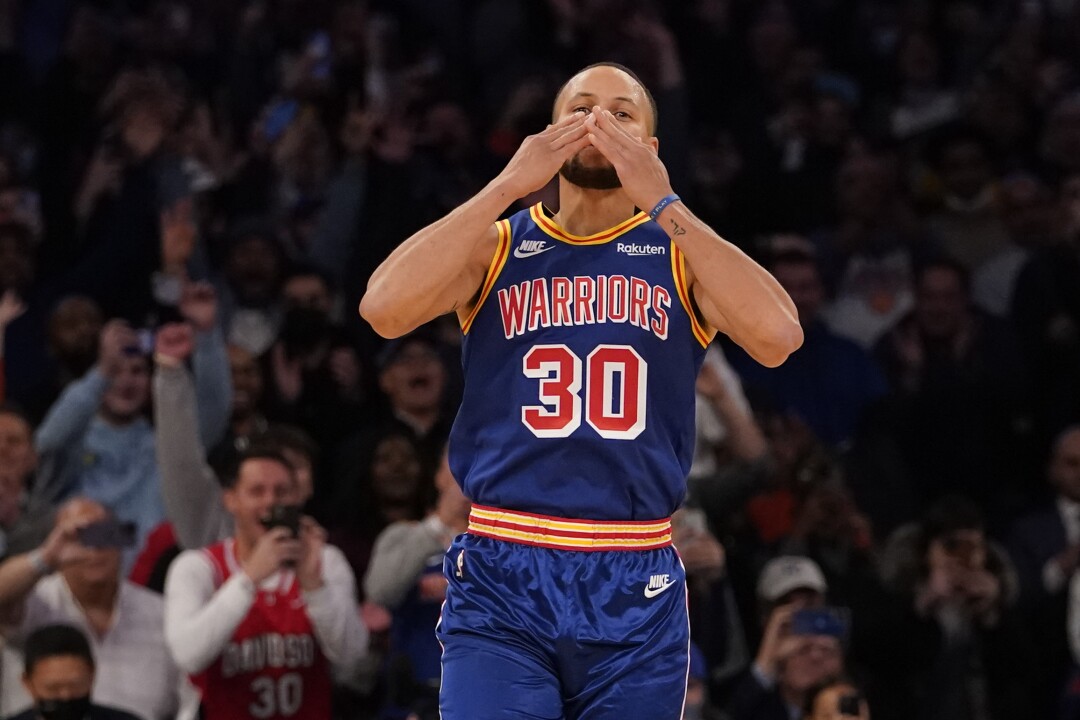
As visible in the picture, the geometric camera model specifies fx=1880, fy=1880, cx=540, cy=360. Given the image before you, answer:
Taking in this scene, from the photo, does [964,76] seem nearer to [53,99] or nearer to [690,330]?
[53,99]

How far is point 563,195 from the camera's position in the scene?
4906 millimetres

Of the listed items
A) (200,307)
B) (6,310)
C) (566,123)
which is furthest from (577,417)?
(6,310)

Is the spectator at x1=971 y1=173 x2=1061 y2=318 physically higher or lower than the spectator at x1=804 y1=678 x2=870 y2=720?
higher

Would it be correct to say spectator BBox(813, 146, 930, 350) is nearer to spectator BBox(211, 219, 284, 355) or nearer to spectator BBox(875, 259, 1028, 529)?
spectator BBox(875, 259, 1028, 529)

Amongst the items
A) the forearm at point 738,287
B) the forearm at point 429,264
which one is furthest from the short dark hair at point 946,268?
the forearm at point 429,264

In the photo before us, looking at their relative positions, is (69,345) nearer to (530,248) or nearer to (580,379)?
(530,248)

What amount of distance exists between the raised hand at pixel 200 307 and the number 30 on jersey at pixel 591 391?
3.60 metres

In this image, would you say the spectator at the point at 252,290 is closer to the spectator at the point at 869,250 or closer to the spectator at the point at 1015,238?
the spectator at the point at 869,250

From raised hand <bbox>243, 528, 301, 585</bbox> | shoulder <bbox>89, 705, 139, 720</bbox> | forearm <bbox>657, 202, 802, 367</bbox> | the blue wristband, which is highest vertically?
the blue wristband

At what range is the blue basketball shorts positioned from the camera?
445 cm

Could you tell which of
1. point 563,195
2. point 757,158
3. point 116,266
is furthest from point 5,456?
point 757,158

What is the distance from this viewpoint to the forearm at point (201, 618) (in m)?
6.74

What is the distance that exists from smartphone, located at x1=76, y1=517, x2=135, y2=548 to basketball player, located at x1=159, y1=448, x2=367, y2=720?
0.95 ft

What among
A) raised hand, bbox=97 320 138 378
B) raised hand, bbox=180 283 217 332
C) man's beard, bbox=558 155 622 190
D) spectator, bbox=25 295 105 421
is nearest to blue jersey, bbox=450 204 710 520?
man's beard, bbox=558 155 622 190
